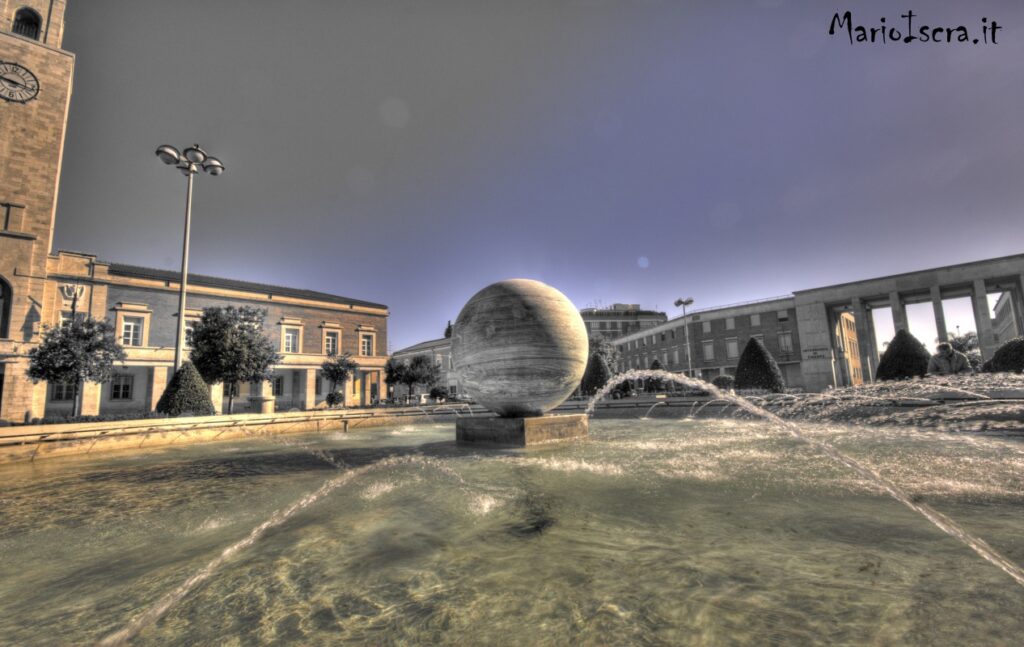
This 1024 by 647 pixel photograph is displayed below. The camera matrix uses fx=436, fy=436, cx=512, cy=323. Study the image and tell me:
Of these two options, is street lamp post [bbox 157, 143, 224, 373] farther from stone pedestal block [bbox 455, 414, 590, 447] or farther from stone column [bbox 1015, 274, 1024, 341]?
stone column [bbox 1015, 274, 1024, 341]

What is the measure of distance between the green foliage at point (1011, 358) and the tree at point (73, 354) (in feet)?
123

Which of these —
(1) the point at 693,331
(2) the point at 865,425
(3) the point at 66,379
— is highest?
(1) the point at 693,331

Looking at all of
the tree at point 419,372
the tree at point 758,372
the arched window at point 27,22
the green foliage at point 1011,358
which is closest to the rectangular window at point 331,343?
the tree at point 419,372

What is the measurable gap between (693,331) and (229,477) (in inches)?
2268

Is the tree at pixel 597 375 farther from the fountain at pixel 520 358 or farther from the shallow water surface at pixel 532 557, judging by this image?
the shallow water surface at pixel 532 557

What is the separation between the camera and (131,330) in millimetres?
32156

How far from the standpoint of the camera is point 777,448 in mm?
8117

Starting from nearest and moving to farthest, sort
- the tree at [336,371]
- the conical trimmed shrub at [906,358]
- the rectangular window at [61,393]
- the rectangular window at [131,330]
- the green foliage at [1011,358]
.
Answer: the green foliage at [1011,358]
the conical trimmed shrub at [906,358]
the rectangular window at [61,393]
the rectangular window at [131,330]
the tree at [336,371]

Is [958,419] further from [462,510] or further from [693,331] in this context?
[693,331]

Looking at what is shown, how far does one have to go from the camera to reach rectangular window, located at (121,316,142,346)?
1248 inches

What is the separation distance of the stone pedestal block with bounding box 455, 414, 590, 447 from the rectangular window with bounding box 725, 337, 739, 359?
4912cm

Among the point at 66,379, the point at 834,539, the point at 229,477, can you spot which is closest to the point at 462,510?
the point at 834,539

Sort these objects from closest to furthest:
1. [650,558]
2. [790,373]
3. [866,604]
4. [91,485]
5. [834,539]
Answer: [866,604]
[650,558]
[834,539]
[91,485]
[790,373]

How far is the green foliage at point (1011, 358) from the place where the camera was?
16.5 m
